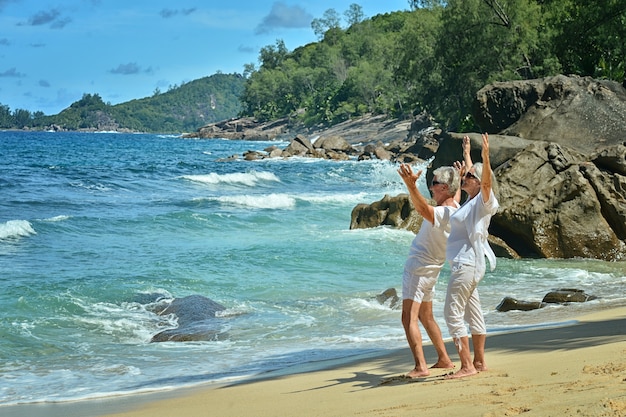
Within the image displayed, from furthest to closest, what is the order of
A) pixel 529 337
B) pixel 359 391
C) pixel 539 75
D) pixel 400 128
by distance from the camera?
pixel 400 128
pixel 539 75
pixel 529 337
pixel 359 391

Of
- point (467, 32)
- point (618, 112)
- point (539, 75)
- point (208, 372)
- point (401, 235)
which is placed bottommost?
point (208, 372)

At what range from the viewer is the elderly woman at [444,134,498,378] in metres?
6.53

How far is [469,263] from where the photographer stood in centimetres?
661

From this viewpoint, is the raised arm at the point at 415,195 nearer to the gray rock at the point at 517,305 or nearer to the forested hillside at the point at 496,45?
the gray rock at the point at 517,305

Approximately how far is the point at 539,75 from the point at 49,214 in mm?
26122

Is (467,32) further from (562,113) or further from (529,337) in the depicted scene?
(529,337)

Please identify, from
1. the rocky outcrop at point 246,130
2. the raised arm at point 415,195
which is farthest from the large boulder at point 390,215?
the rocky outcrop at point 246,130

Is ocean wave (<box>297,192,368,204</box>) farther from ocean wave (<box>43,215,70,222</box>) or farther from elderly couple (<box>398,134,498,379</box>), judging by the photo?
elderly couple (<box>398,134,498,379</box>)

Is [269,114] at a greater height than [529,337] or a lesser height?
greater

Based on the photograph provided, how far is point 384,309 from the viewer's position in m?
12.3

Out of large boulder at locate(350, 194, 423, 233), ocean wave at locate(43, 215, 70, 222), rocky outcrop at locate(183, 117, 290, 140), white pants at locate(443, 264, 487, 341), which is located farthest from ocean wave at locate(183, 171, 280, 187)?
rocky outcrop at locate(183, 117, 290, 140)

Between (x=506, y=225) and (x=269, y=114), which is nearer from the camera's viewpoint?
(x=506, y=225)

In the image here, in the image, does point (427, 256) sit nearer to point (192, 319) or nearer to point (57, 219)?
point (192, 319)

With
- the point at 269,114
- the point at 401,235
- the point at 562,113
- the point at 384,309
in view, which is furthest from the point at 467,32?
the point at 269,114
